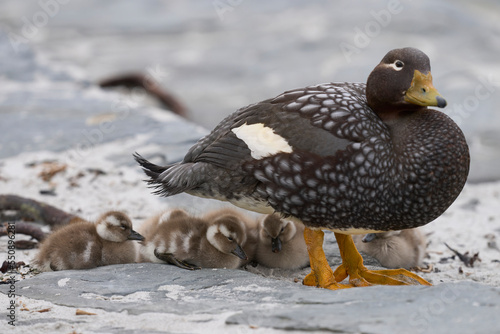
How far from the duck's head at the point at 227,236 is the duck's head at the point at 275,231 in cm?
19

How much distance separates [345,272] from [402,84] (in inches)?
51.8

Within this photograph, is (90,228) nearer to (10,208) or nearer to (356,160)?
(10,208)

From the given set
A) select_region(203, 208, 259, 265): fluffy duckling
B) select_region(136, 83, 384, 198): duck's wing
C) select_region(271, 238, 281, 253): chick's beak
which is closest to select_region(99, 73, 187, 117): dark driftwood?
select_region(203, 208, 259, 265): fluffy duckling

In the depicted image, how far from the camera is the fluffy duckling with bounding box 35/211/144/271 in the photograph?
15.1 feet

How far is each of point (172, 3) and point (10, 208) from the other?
9.16 meters

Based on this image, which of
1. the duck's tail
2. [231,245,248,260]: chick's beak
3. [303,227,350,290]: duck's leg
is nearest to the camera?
[303,227,350,290]: duck's leg

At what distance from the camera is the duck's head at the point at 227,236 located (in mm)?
4637

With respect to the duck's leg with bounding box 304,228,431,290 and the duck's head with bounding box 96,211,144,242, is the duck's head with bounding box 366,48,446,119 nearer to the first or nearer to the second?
the duck's leg with bounding box 304,228,431,290

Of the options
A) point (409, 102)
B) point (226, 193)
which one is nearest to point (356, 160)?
point (409, 102)

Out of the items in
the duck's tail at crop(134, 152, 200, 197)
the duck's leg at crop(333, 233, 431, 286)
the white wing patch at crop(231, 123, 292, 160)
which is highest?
the white wing patch at crop(231, 123, 292, 160)

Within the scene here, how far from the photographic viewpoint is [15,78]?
8984 millimetres

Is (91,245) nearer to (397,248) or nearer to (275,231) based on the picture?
(275,231)

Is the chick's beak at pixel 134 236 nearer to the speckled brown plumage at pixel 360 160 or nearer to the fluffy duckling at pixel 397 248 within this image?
the speckled brown plumage at pixel 360 160

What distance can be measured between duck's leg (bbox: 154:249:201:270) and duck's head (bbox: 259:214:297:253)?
555 mm
